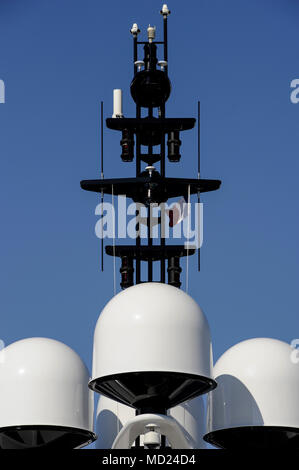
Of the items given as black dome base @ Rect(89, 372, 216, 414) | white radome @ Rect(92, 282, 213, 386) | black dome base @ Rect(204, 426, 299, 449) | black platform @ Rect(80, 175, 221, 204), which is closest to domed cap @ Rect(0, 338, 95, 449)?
black dome base @ Rect(89, 372, 216, 414)

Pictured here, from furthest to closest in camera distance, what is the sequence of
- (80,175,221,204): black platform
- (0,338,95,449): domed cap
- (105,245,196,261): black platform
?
(105,245,196,261): black platform, (80,175,221,204): black platform, (0,338,95,449): domed cap

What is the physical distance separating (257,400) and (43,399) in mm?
4130

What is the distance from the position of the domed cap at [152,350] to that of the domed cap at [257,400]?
133 cm

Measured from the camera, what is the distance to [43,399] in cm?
2677

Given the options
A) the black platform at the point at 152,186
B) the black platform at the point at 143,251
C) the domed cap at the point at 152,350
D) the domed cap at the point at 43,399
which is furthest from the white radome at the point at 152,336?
the black platform at the point at 143,251

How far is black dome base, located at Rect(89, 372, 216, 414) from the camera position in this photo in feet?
82.9

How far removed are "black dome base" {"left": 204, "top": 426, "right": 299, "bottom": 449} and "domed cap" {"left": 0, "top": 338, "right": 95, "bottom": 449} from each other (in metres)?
2.90

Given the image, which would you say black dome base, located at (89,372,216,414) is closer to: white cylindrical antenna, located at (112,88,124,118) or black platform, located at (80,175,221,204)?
black platform, located at (80,175,221,204)

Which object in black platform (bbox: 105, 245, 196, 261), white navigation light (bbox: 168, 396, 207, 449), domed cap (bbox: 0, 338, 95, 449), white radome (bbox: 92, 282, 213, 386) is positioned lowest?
white navigation light (bbox: 168, 396, 207, 449)

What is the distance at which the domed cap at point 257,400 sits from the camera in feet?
88.2

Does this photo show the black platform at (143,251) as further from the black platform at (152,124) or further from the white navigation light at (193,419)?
the white navigation light at (193,419)

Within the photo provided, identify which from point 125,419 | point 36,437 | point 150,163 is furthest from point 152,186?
point 36,437
